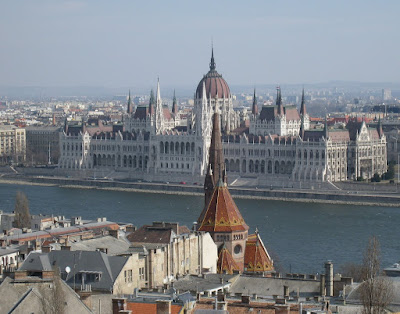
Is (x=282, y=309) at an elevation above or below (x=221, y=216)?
above

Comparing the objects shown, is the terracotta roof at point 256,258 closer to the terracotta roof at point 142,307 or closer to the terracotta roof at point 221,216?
the terracotta roof at point 221,216

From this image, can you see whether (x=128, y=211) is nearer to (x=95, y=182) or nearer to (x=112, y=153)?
(x=95, y=182)

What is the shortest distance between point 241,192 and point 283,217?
14.1 meters

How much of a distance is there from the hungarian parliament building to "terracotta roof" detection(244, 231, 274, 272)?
45.2m

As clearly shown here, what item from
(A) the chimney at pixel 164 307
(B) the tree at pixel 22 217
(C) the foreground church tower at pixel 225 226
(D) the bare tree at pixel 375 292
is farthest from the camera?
(B) the tree at pixel 22 217

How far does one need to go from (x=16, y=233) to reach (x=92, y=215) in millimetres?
22039

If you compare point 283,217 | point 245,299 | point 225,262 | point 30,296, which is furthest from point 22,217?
point 30,296

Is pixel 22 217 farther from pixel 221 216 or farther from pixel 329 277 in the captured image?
pixel 329 277

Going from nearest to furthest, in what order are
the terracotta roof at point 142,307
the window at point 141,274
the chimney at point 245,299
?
the terracotta roof at point 142,307, the chimney at point 245,299, the window at point 141,274

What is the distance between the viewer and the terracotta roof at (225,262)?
27.9 metres

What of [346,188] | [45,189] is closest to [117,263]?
[346,188]

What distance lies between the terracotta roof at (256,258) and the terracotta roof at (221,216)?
45cm

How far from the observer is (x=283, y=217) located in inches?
2270

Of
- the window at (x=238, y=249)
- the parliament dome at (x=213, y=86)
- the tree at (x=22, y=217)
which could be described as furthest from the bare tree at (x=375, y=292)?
the parliament dome at (x=213, y=86)
